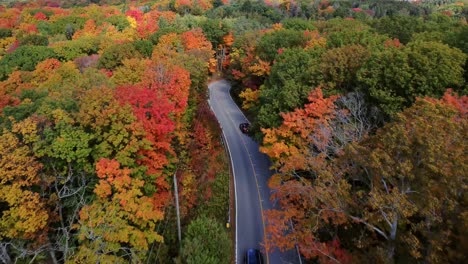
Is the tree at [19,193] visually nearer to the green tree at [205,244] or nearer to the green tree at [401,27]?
the green tree at [205,244]

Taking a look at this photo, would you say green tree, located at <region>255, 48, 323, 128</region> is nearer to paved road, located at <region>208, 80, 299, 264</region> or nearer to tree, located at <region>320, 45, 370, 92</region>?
tree, located at <region>320, 45, 370, 92</region>

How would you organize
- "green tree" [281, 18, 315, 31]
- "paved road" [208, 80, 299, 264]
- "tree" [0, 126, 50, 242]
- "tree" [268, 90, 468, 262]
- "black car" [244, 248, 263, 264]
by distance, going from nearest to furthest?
"tree" [268, 90, 468, 262]
"tree" [0, 126, 50, 242]
"black car" [244, 248, 263, 264]
"paved road" [208, 80, 299, 264]
"green tree" [281, 18, 315, 31]

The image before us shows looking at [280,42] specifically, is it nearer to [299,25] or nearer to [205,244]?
[299,25]

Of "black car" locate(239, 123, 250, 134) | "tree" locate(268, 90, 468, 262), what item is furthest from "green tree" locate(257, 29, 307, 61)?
"tree" locate(268, 90, 468, 262)

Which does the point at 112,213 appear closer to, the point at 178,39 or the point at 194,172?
the point at 194,172

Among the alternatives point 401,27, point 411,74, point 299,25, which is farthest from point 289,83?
point 299,25

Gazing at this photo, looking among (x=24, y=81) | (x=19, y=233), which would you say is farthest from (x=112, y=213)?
(x=24, y=81)

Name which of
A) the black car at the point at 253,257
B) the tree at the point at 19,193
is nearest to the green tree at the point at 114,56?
the tree at the point at 19,193
